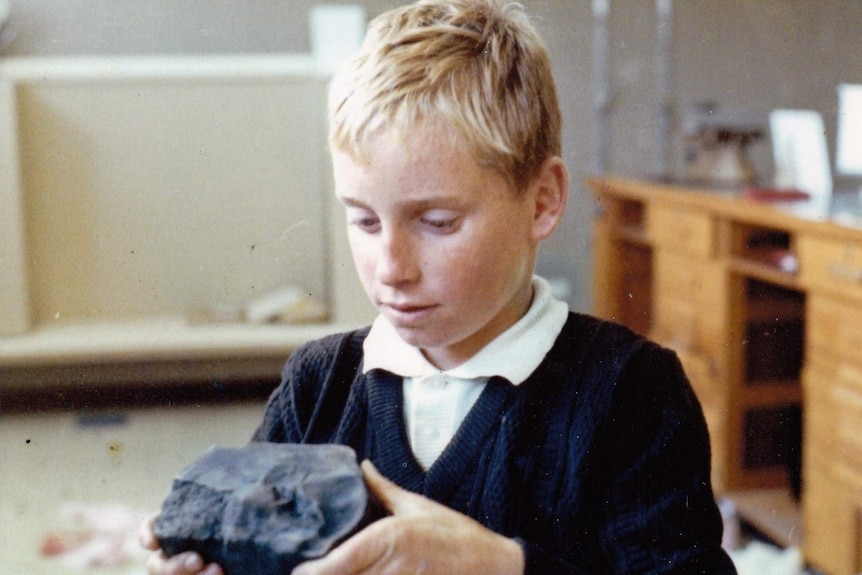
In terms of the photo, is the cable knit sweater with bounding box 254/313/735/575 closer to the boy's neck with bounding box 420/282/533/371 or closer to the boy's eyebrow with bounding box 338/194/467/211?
the boy's neck with bounding box 420/282/533/371

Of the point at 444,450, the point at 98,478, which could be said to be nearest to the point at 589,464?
the point at 444,450

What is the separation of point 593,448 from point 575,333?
0.12 m

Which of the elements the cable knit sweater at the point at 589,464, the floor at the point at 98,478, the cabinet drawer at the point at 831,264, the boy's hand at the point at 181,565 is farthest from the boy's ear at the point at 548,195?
the cabinet drawer at the point at 831,264

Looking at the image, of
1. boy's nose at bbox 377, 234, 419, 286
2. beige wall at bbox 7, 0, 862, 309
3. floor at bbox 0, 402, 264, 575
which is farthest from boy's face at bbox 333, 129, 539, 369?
beige wall at bbox 7, 0, 862, 309

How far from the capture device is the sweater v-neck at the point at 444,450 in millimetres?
859

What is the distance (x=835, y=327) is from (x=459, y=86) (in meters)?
1.57

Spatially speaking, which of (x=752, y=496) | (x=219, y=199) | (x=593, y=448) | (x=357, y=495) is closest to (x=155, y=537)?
(x=357, y=495)

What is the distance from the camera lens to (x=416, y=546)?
74 cm

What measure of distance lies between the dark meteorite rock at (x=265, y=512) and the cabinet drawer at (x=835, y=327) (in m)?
1.55

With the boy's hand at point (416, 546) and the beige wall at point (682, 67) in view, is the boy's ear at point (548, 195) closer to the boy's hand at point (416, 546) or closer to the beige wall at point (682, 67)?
the boy's hand at point (416, 546)

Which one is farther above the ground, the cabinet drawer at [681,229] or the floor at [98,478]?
the cabinet drawer at [681,229]

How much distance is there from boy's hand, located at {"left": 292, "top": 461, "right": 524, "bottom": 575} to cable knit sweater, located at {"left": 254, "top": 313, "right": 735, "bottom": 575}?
47mm

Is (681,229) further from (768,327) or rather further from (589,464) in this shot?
(589,464)

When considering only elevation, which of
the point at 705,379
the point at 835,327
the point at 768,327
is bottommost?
the point at 705,379
